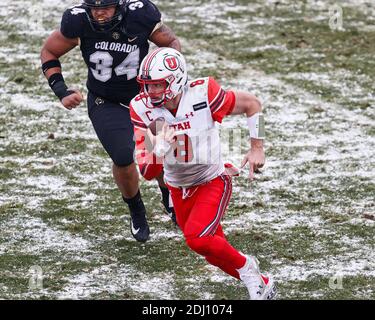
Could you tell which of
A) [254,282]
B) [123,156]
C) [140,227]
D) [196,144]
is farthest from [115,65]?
[254,282]

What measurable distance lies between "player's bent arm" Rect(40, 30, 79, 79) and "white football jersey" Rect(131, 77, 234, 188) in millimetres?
1364

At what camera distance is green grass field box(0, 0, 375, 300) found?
708 cm

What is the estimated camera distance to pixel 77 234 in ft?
25.8

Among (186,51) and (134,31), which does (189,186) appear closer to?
(134,31)

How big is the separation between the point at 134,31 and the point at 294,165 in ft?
8.01

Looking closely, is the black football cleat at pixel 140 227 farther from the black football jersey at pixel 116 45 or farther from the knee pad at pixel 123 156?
the black football jersey at pixel 116 45

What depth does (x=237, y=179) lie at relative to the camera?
9.15 meters

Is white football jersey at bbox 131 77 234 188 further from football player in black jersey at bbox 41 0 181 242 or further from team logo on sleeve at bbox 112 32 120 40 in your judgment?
team logo on sleeve at bbox 112 32 120 40

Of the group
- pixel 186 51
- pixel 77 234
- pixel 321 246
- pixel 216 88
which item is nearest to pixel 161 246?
pixel 77 234

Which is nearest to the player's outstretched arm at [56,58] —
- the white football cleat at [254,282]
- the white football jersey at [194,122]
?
the white football jersey at [194,122]

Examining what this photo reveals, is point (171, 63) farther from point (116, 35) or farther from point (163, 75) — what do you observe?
point (116, 35)

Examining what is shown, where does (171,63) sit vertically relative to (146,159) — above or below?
above

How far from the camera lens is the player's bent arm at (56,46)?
7676mm

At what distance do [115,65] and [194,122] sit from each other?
1.41 m
